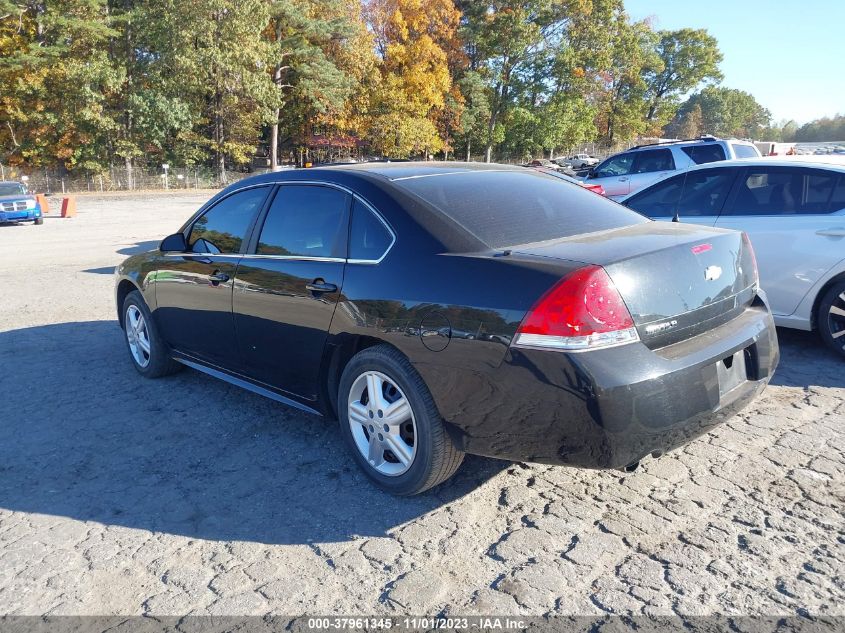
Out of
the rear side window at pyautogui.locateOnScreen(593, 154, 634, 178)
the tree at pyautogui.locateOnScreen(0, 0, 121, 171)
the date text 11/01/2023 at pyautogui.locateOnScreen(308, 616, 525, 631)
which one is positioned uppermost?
the tree at pyautogui.locateOnScreen(0, 0, 121, 171)

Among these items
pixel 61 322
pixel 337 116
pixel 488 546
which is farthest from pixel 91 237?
pixel 337 116

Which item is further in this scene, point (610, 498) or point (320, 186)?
point (320, 186)

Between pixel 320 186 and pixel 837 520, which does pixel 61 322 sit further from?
pixel 837 520

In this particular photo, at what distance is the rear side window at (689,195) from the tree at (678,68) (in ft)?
222

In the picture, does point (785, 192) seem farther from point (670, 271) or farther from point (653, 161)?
point (653, 161)

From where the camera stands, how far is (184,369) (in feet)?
18.5

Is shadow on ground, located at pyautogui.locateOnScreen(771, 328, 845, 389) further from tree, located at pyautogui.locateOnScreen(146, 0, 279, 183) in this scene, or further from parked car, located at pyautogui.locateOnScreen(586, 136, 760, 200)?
tree, located at pyautogui.locateOnScreen(146, 0, 279, 183)

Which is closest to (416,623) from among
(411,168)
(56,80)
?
(411,168)

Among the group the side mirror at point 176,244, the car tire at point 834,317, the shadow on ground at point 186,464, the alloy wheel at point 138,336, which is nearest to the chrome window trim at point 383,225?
the shadow on ground at point 186,464

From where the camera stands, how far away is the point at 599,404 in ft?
8.95

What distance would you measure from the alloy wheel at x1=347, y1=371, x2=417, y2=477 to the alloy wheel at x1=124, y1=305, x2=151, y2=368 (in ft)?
8.55

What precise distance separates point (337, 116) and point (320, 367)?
50.3 metres

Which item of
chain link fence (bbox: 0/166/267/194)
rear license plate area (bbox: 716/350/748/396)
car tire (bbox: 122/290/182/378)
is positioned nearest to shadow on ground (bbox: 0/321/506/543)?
car tire (bbox: 122/290/182/378)

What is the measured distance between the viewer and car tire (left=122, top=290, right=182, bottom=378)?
527cm
